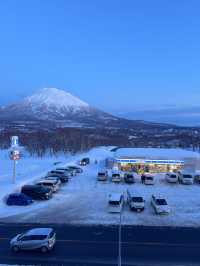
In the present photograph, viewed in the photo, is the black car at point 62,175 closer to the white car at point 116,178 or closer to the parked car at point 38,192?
the white car at point 116,178

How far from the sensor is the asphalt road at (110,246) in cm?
1444

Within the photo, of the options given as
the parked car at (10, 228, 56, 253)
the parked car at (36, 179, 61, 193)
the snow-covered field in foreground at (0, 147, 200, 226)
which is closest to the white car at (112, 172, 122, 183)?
the snow-covered field in foreground at (0, 147, 200, 226)

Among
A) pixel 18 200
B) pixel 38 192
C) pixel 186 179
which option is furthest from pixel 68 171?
pixel 18 200

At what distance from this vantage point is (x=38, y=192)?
26.0 metres

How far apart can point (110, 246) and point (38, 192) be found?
1080 centimetres

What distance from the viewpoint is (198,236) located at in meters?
18.0

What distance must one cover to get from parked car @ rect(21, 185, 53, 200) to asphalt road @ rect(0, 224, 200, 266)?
20.0 ft

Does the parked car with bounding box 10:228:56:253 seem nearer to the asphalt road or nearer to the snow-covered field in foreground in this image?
the asphalt road

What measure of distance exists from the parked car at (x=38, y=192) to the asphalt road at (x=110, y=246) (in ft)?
20.0

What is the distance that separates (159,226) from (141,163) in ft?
73.6

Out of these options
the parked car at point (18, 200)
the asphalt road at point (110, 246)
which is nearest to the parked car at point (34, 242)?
the asphalt road at point (110, 246)

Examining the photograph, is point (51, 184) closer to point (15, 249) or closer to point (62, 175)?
point (62, 175)

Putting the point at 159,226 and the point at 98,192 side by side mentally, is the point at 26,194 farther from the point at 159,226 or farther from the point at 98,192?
the point at 159,226

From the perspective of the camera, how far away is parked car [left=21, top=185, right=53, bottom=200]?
25.9m
